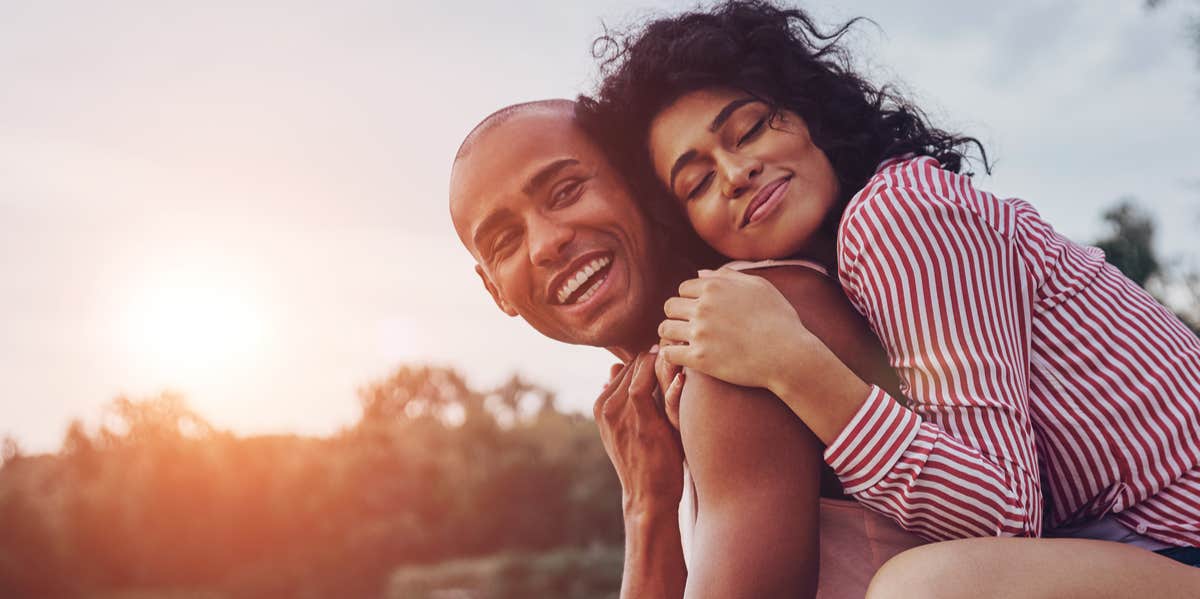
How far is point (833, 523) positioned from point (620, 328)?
0.88 m

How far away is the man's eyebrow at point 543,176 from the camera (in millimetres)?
2500

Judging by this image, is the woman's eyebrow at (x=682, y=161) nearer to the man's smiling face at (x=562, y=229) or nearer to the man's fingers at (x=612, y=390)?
the man's smiling face at (x=562, y=229)

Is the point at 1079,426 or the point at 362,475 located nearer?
the point at 1079,426

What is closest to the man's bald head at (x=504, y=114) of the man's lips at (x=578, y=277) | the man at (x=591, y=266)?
the man at (x=591, y=266)

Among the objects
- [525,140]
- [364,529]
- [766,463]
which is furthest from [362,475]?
[766,463]

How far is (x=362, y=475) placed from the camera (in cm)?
1358

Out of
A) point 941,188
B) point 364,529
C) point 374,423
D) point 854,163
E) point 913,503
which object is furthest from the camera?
point 374,423

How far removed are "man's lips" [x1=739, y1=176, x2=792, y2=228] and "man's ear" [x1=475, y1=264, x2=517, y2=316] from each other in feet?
3.23

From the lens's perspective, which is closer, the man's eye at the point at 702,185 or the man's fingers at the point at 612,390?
the man's eye at the point at 702,185

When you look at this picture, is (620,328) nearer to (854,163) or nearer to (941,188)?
(854,163)

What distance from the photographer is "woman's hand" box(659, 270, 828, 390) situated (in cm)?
164

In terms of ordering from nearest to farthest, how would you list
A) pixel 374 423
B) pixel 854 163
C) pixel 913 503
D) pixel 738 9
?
pixel 913 503
pixel 854 163
pixel 738 9
pixel 374 423

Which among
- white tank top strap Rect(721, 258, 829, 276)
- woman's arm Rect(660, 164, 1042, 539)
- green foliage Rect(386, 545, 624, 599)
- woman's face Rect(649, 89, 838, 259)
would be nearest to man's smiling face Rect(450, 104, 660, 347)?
woman's face Rect(649, 89, 838, 259)

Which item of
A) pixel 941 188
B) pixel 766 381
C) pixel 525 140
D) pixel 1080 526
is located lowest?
pixel 1080 526
